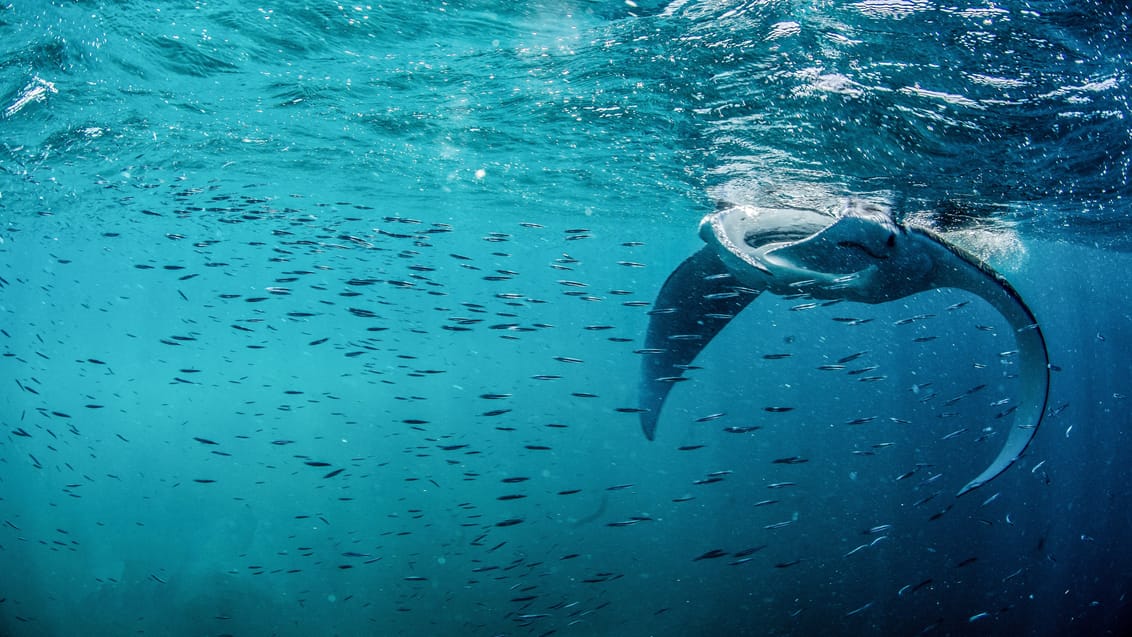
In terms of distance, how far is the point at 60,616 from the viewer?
1798 cm

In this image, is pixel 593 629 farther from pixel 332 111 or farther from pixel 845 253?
pixel 332 111

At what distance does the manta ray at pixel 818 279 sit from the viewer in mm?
4895

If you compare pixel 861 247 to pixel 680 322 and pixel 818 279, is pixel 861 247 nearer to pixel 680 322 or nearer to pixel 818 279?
pixel 818 279

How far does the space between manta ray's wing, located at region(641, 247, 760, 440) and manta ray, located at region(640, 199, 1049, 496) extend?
0.01 meters

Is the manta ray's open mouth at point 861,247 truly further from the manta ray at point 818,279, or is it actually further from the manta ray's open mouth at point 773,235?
the manta ray's open mouth at point 773,235

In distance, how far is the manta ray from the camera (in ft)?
16.1

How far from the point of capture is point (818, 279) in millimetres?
5457

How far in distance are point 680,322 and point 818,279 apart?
217 centimetres

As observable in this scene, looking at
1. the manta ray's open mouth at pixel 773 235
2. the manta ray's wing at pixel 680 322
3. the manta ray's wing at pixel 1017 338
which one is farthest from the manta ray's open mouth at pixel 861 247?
the manta ray's open mouth at pixel 773 235

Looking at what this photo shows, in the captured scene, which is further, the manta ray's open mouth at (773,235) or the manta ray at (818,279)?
the manta ray's open mouth at (773,235)

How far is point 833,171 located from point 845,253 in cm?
579

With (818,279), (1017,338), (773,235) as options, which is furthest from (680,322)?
(1017,338)

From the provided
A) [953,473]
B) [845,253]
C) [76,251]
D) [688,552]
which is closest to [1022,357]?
[845,253]

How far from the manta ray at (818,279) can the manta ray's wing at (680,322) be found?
1 centimetres
